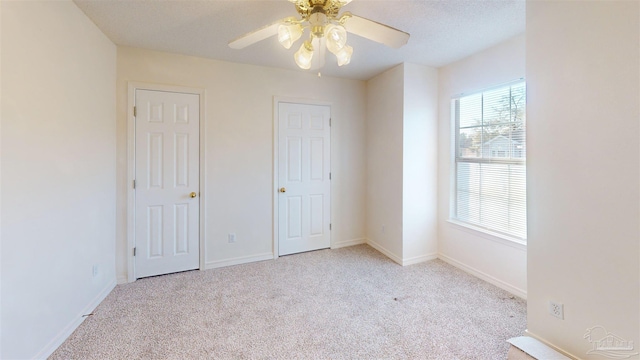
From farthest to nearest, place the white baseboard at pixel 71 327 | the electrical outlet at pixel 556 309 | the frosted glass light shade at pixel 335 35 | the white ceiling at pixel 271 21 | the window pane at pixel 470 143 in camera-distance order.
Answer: the window pane at pixel 470 143
the white ceiling at pixel 271 21
the white baseboard at pixel 71 327
the electrical outlet at pixel 556 309
the frosted glass light shade at pixel 335 35

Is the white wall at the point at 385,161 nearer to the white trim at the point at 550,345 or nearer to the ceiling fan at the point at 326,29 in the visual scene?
the white trim at the point at 550,345

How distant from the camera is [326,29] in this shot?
4.22 feet

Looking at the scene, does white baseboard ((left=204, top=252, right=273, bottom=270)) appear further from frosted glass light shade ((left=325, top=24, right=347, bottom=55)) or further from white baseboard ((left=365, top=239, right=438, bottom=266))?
frosted glass light shade ((left=325, top=24, right=347, bottom=55))

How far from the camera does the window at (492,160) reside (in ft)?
8.17

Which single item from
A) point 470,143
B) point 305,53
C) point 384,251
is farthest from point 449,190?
point 305,53

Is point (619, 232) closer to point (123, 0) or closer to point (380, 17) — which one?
point (380, 17)

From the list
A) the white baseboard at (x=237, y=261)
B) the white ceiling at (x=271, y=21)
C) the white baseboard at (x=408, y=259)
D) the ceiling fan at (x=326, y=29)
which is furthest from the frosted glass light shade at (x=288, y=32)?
the white baseboard at (x=408, y=259)

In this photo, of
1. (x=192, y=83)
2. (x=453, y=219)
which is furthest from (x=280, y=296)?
(x=192, y=83)

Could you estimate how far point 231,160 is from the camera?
3.14 meters

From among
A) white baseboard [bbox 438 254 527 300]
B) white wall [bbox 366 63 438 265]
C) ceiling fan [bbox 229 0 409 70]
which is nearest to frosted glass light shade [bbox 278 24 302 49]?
ceiling fan [bbox 229 0 409 70]

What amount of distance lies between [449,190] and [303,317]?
231 cm

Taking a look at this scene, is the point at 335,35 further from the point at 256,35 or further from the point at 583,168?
the point at 583,168

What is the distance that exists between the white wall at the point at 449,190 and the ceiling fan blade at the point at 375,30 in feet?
5.56

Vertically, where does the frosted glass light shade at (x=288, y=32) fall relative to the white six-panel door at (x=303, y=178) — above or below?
above
